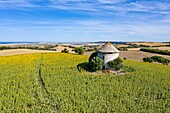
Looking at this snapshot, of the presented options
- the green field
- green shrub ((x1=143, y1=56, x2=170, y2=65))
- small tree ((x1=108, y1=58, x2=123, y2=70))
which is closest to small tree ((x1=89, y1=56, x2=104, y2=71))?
small tree ((x1=108, y1=58, x2=123, y2=70))

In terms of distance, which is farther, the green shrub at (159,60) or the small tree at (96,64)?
the green shrub at (159,60)

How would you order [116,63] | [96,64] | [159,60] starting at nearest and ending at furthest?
[96,64]
[116,63]
[159,60]

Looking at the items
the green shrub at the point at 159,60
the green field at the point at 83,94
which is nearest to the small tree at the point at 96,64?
the green field at the point at 83,94

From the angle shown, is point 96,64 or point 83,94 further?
point 96,64

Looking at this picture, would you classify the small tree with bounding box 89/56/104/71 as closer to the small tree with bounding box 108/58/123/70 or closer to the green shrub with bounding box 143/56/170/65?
the small tree with bounding box 108/58/123/70

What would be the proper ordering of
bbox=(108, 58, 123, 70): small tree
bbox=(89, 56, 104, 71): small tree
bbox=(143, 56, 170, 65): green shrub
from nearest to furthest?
bbox=(89, 56, 104, 71): small tree < bbox=(108, 58, 123, 70): small tree < bbox=(143, 56, 170, 65): green shrub

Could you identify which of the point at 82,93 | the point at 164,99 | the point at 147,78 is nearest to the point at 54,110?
the point at 82,93

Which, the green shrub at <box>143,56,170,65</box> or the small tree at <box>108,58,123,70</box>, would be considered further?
the green shrub at <box>143,56,170,65</box>

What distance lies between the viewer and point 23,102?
20.6 m

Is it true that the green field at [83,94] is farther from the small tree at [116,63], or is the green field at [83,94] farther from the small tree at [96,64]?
the small tree at [116,63]

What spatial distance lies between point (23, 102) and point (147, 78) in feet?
60.0

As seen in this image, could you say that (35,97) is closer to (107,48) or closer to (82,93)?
(82,93)

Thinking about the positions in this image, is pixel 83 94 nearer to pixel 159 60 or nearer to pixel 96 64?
pixel 96 64

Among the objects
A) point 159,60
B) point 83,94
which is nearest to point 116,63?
point 83,94
